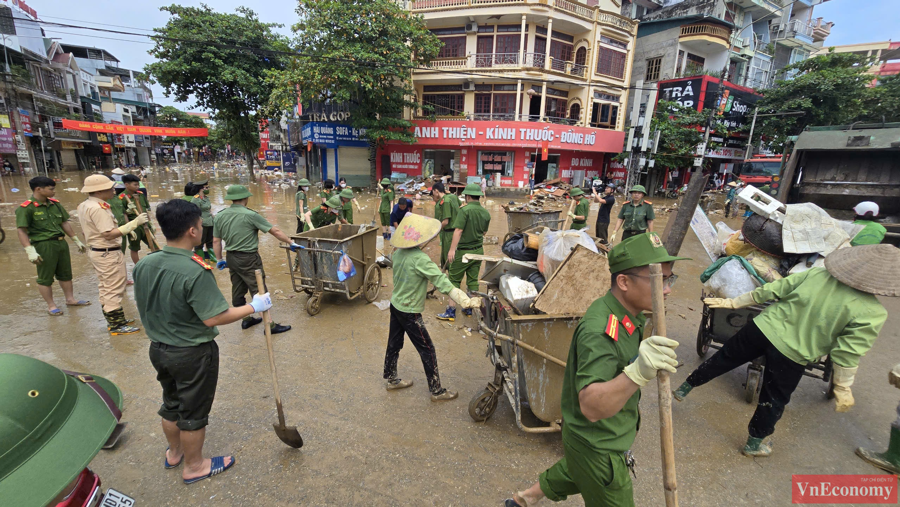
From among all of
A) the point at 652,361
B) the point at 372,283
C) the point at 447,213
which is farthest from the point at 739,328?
the point at 372,283

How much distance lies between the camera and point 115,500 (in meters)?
1.39

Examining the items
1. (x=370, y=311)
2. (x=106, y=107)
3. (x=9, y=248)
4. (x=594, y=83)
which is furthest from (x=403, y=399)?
(x=106, y=107)

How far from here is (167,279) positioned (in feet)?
7.09

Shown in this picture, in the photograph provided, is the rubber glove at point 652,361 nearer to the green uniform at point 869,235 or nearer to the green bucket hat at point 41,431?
the green bucket hat at point 41,431

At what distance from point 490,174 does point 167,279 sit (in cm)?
2048

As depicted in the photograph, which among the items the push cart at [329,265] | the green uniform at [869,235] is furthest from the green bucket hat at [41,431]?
the green uniform at [869,235]

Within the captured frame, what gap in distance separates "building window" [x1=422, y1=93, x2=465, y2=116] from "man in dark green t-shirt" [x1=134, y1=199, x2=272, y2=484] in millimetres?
20875

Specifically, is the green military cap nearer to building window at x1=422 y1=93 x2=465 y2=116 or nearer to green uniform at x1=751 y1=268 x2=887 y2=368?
green uniform at x1=751 y1=268 x2=887 y2=368

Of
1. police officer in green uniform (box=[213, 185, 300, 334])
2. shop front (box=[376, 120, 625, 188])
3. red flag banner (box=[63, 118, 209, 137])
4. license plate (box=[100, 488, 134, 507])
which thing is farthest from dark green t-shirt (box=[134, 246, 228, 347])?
red flag banner (box=[63, 118, 209, 137])

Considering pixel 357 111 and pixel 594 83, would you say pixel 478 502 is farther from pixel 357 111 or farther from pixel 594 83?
pixel 594 83

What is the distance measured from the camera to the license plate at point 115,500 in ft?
4.48

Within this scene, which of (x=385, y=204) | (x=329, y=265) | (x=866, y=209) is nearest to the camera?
(x=866, y=209)

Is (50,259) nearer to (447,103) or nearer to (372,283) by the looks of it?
(372,283)
